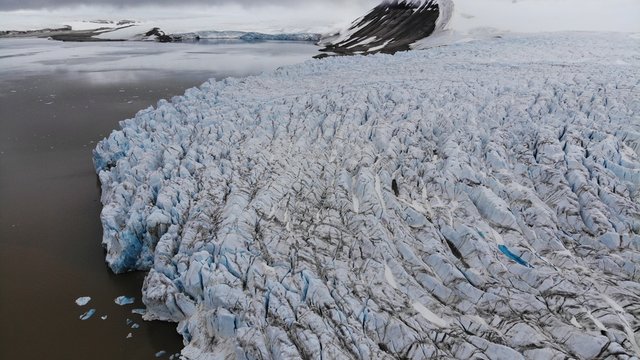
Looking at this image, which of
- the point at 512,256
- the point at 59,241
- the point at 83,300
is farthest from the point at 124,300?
the point at 512,256

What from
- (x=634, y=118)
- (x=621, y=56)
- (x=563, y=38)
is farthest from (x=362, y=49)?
(x=634, y=118)

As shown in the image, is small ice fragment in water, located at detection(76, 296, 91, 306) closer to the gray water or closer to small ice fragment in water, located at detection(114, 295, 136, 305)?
the gray water

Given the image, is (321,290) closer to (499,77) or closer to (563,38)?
(499,77)

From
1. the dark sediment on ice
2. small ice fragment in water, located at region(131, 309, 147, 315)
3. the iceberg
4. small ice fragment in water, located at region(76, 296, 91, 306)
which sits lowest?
small ice fragment in water, located at region(131, 309, 147, 315)

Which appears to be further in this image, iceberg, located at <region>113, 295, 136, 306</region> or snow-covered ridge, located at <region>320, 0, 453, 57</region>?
snow-covered ridge, located at <region>320, 0, 453, 57</region>

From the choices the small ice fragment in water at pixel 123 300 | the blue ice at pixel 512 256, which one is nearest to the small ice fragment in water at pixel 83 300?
the small ice fragment in water at pixel 123 300

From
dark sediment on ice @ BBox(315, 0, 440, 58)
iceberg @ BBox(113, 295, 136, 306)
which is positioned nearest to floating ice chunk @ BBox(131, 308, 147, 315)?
iceberg @ BBox(113, 295, 136, 306)
